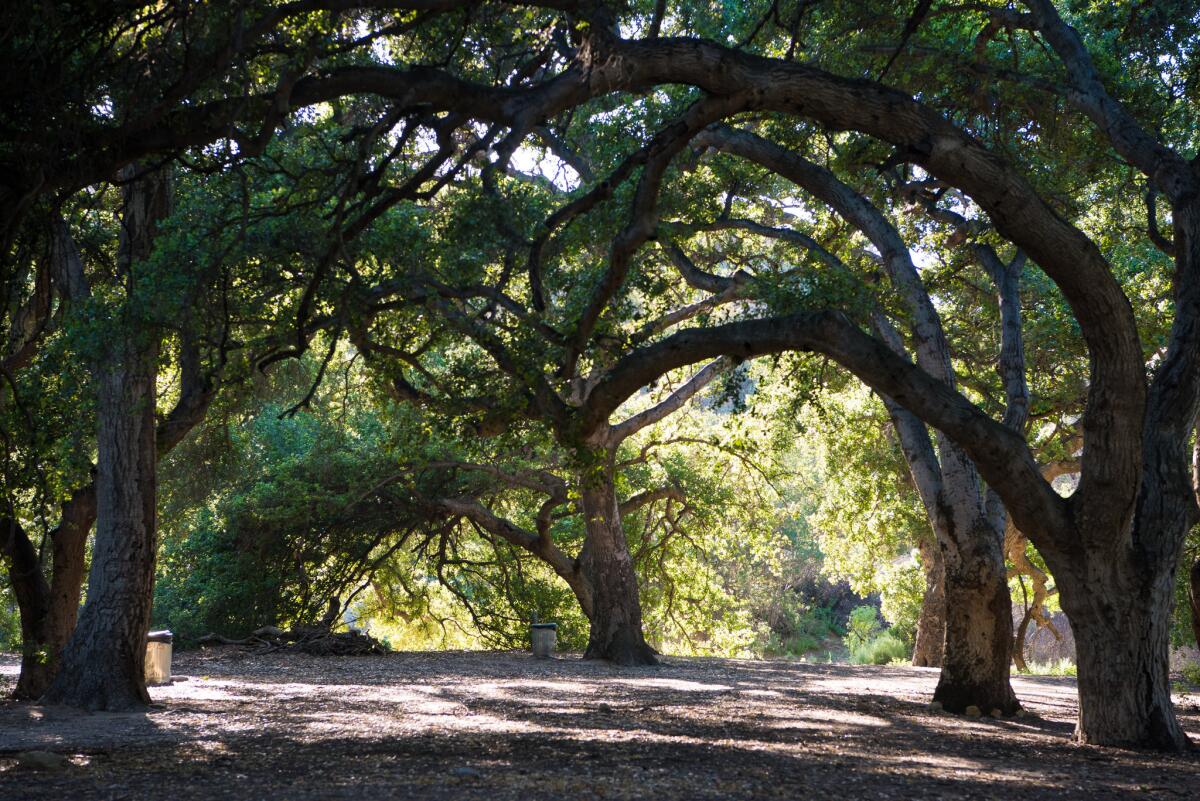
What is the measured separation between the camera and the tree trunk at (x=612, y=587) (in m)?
14.1

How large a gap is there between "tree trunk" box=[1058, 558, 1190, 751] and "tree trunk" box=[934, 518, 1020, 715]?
6.65 ft

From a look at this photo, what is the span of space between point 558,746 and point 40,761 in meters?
2.90

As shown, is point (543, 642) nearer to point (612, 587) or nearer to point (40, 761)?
point (612, 587)

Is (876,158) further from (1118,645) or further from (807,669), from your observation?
(807,669)

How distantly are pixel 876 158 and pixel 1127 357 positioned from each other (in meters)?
2.83

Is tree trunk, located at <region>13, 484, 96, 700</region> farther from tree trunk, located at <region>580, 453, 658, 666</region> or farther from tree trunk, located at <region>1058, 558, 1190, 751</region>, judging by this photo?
tree trunk, located at <region>1058, 558, 1190, 751</region>

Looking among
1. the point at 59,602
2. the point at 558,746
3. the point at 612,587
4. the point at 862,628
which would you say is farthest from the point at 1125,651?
the point at 862,628

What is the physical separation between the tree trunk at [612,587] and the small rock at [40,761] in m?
8.64

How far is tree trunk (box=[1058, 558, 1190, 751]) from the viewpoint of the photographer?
7082mm

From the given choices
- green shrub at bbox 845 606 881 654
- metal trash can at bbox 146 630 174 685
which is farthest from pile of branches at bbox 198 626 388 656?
green shrub at bbox 845 606 881 654

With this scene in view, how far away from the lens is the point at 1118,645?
7.11 m

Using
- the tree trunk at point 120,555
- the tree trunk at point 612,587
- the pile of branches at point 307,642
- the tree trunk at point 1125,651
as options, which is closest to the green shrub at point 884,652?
the tree trunk at point 612,587

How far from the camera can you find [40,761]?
5.75 metres

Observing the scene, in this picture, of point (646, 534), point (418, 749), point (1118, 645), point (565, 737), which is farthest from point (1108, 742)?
point (646, 534)
